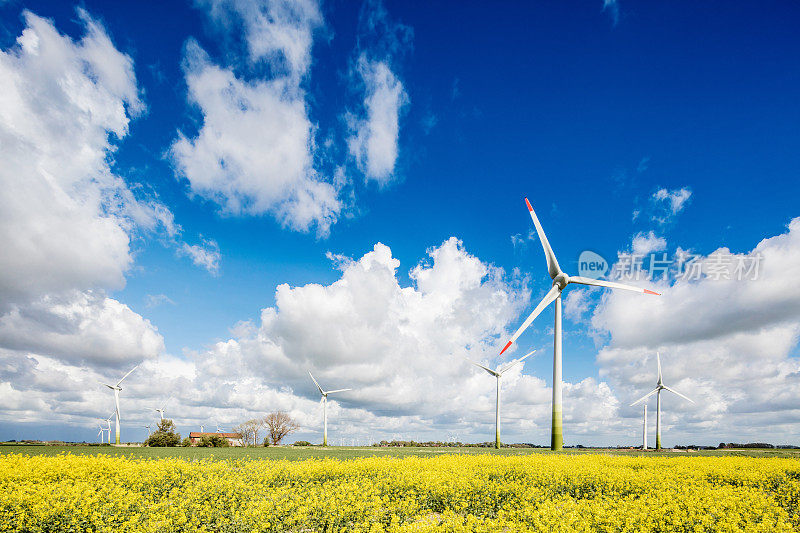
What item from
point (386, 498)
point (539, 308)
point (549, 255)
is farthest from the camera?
point (549, 255)

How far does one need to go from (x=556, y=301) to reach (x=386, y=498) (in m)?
41.6

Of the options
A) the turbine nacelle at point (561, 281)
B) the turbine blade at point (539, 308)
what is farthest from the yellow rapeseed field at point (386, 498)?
the turbine nacelle at point (561, 281)

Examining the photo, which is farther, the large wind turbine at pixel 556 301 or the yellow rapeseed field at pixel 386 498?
the large wind turbine at pixel 556 301

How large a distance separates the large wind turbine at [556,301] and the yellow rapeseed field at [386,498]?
782 inches

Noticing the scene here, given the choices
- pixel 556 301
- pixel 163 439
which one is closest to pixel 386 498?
pixel 556 301

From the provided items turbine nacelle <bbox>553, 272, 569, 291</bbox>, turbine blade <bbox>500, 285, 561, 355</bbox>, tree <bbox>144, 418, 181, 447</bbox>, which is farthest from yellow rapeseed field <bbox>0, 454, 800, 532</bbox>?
tree <bbox>144, 418, 181, 447</bbox>

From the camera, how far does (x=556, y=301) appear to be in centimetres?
5094

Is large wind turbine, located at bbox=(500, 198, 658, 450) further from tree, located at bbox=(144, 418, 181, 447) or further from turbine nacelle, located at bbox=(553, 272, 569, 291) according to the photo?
tree, located at bbox=(144, 418, 181, 447)

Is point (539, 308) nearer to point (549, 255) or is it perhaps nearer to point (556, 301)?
point (556, 301)

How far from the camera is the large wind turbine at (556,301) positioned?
44.8 m

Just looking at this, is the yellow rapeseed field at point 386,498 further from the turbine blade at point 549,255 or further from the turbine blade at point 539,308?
the turbine blade at point 549,255

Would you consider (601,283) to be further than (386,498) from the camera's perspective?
Yes

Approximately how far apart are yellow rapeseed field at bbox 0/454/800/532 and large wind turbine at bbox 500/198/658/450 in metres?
19.9

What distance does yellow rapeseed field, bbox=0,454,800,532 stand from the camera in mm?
12359
